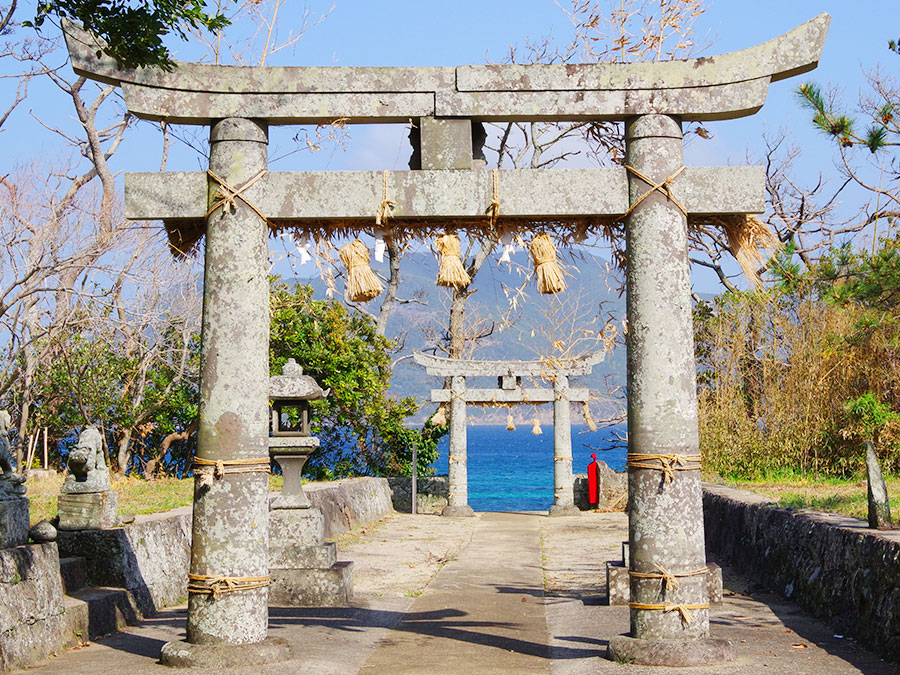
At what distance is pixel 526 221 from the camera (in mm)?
6316

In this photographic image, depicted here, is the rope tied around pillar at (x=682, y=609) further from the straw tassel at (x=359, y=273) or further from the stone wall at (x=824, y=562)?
the straw tassel at (x=359, y=273)

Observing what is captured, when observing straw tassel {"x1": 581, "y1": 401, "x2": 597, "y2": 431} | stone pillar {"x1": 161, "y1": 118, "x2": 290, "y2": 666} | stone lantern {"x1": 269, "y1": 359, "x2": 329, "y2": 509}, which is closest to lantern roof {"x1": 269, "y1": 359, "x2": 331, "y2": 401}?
stone lantern {"x1": 269, "y1": 359, "x2": 329, "y2": 509}

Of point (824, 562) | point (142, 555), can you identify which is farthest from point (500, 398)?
point (824, 562)

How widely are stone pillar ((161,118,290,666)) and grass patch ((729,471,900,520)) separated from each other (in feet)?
17.4

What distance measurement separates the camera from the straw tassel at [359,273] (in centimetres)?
646

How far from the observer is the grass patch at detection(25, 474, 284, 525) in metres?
10.0

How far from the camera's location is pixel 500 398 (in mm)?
20781

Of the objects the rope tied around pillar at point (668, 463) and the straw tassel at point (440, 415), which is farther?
the straw tassel at point (440, 415)

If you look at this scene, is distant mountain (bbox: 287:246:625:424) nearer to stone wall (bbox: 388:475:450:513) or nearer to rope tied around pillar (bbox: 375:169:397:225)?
rope tied around pillar (bbox: 375:169:397:225)

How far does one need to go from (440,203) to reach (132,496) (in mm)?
8007

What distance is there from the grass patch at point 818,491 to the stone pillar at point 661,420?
312 centimetres

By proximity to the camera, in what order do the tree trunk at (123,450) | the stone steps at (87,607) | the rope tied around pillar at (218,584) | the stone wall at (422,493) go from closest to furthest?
the rope tied around pillar at (218,584) < the stone steps at (87,607) < the tree trunk at (123,450) < the stone wall at (422,493)

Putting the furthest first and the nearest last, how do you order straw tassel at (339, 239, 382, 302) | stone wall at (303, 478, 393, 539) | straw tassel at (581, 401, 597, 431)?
1. straw tassel at (581, 401, 597, 431)
2. stone wall at (303, 478, 393, 539)
3. straw tassel at (339, 239, 382, 302)

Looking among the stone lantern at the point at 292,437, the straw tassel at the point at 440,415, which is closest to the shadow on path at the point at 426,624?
the stone lantern at the point at 292,437
